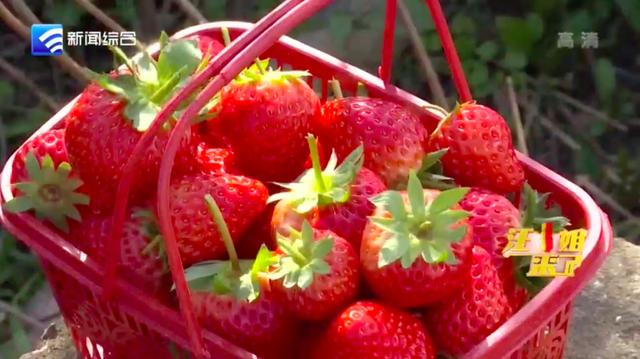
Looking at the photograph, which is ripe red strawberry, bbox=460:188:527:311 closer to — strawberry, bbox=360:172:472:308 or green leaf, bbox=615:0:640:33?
strawberry, bbox=360:172:472:308

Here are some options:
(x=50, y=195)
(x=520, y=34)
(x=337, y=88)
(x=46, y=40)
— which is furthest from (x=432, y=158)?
(x=520, y=34)

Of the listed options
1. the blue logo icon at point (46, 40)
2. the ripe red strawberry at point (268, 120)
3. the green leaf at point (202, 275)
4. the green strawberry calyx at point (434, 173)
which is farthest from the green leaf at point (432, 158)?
the blue logo icon at point (46, 40)

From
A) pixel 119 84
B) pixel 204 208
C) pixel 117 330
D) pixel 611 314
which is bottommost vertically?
pixel 611 314

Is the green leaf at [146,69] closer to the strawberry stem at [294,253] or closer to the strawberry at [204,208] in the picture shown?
the strawberry at [204,208]

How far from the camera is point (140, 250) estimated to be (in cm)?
102

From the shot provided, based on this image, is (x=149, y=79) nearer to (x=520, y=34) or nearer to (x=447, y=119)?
(x=447, y=119)

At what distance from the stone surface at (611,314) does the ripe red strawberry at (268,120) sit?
43cm

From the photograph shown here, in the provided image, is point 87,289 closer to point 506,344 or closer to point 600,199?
point 506,344

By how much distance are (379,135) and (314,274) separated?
0.20 m

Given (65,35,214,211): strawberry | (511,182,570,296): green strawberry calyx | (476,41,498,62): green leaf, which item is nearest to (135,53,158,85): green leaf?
(65,35,214,211): strawberry

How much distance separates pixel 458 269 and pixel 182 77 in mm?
290

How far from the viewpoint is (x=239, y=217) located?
1.02 metres

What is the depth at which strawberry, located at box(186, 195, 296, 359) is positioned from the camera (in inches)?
37.9

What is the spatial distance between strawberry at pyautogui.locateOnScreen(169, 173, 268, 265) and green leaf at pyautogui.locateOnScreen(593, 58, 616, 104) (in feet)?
2.99
